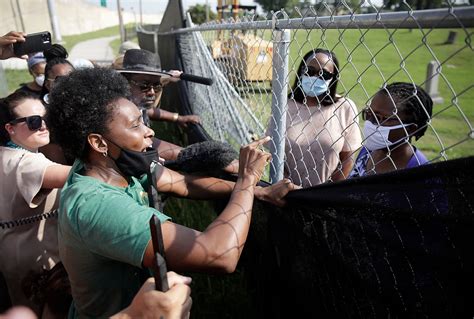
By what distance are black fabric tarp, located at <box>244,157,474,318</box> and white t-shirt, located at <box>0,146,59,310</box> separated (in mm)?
1327

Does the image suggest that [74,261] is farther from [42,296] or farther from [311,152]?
[311,152]

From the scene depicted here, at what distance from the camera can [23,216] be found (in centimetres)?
220

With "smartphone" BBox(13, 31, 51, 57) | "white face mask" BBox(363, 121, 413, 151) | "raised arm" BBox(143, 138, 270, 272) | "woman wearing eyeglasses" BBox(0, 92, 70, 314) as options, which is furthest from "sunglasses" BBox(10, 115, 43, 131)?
"white face mask" BBox(363, 121, 413, 151)

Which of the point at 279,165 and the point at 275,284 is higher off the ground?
the point at 279,165

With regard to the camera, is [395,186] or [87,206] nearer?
[395,186]

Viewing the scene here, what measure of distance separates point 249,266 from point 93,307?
47.0 inches

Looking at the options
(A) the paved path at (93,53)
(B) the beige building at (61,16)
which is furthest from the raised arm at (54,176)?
(B) the beige building at (61,16)

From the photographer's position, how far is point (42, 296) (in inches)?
82.8

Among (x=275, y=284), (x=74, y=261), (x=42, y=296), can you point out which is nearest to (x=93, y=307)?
(x=74, y=261)

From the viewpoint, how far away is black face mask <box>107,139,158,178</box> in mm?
1631

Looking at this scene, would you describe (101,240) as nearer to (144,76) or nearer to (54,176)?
(54,176)

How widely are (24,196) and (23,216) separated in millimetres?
158

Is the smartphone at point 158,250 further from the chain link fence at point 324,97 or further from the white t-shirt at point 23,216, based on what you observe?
the white t-shirt at point 23,216

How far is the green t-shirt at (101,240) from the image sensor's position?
129cm
